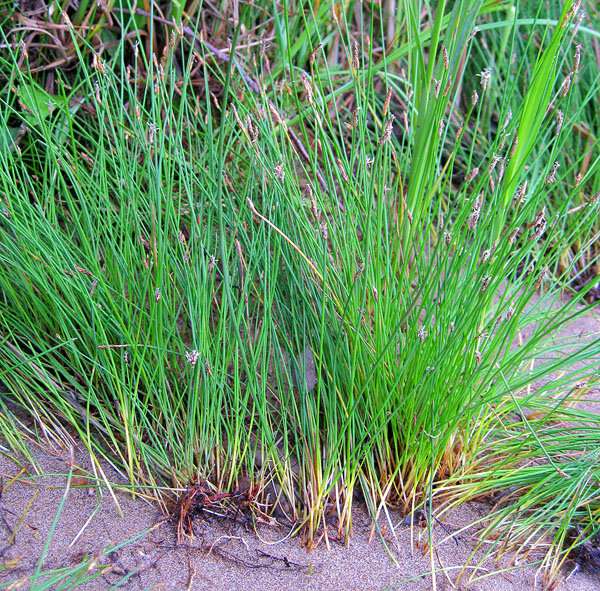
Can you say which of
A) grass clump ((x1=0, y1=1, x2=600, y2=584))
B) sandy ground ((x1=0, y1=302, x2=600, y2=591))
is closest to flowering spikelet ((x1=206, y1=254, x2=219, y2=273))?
grass clump ((x1=0, y1=1, x2=600, y2=584))

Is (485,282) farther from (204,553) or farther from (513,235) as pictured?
(204,553)

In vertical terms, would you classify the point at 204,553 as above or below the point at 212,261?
below

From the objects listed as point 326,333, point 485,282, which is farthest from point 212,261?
point 485,282

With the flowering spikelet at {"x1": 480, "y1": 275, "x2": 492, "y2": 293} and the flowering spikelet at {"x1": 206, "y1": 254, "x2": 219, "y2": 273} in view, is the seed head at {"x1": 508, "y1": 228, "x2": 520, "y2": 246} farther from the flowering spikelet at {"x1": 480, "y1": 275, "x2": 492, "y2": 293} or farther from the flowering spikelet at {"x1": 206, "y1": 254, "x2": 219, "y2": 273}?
the flowering spikelet at {"x1": 206, "y1": 254, "x2": 219, "y2": 273}

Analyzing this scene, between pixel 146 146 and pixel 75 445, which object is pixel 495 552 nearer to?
pixel 75 445

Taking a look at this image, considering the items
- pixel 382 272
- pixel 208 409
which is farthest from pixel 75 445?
pixel 382 272

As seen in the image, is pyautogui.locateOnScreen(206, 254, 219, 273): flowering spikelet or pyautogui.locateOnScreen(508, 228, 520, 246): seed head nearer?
pyautogui.locateOnScreen(508, 228, 520, 246): seed head

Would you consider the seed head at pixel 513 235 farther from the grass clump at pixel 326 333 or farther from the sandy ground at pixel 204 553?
the sandy ground at pixel 204 553

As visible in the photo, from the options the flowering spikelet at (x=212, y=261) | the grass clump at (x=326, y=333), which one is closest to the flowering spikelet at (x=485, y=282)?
the grass clump at (x=326, y=333)
